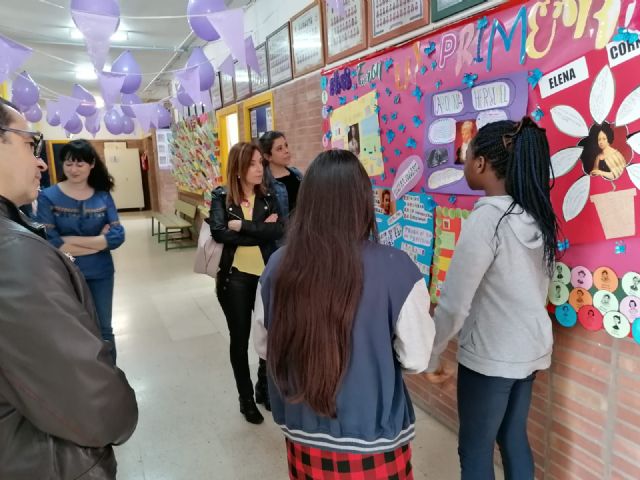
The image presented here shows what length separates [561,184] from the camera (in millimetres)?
1479

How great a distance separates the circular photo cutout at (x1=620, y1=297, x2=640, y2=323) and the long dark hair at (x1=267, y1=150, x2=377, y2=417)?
2.93ft

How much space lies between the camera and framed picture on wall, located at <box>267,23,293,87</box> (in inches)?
137

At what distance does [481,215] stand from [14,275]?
44.0 inches

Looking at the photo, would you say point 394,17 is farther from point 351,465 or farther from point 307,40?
point 351,465

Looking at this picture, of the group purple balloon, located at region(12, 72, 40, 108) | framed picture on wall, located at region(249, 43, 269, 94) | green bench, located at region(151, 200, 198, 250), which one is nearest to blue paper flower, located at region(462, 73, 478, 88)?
framed picture on wall, located at region(249, 43, 269, 94)

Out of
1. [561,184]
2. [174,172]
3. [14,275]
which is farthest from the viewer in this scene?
[174,172]

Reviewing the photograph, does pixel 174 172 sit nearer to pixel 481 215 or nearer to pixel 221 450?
pixel 221 450

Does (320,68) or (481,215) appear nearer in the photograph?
(481,215)

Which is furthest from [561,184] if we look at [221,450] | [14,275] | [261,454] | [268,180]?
[221,450]

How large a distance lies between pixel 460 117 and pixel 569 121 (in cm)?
49

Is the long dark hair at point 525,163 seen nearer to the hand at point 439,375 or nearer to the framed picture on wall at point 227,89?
the hand at point 439,375

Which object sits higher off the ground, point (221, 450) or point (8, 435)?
point (8, 435)

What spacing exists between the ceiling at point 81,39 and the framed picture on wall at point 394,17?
2.22 m

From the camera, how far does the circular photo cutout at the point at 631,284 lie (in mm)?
1302
